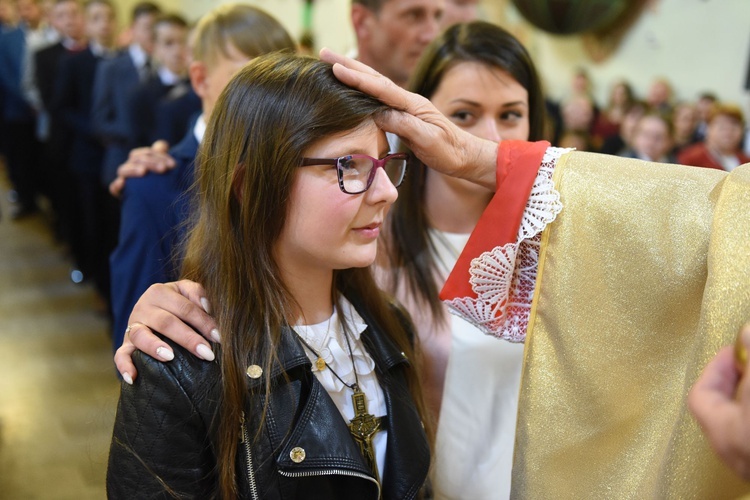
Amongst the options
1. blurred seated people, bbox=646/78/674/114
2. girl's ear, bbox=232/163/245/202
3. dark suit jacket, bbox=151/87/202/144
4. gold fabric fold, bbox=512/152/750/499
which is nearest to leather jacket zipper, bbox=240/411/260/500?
girl's ear, bbox=232/163/245/202

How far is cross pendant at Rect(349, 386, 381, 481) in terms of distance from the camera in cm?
133

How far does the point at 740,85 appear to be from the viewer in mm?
4473

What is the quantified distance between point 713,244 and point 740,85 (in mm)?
3865

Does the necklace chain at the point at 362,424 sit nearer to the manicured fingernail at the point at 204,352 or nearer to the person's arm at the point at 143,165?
the manicured fingernail at the point at 204,352

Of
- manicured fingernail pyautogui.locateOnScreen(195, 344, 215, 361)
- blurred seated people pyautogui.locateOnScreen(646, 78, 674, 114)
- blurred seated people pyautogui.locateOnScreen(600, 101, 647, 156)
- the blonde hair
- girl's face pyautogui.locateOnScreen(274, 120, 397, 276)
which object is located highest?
the blonde hair

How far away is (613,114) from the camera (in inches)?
211

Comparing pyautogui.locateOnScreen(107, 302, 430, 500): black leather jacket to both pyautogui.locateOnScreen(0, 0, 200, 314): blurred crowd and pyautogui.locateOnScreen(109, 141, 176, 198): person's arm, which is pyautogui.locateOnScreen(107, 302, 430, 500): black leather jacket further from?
pyautogui.locateOnScreen(0, 0, 200, 314): blurred crowd

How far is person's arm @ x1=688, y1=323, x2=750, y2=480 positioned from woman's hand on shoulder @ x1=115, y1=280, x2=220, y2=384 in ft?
2.43

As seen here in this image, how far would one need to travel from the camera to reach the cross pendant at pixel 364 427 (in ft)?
4.37

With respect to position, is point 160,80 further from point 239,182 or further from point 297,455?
point 297,455

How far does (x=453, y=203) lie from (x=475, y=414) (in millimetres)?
532

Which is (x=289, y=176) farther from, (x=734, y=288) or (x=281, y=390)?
(x=734, y=288)

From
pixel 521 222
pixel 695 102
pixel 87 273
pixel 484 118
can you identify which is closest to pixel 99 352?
pixel 87 273

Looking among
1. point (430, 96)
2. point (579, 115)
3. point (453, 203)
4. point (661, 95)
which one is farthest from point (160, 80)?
point (453, 203)
